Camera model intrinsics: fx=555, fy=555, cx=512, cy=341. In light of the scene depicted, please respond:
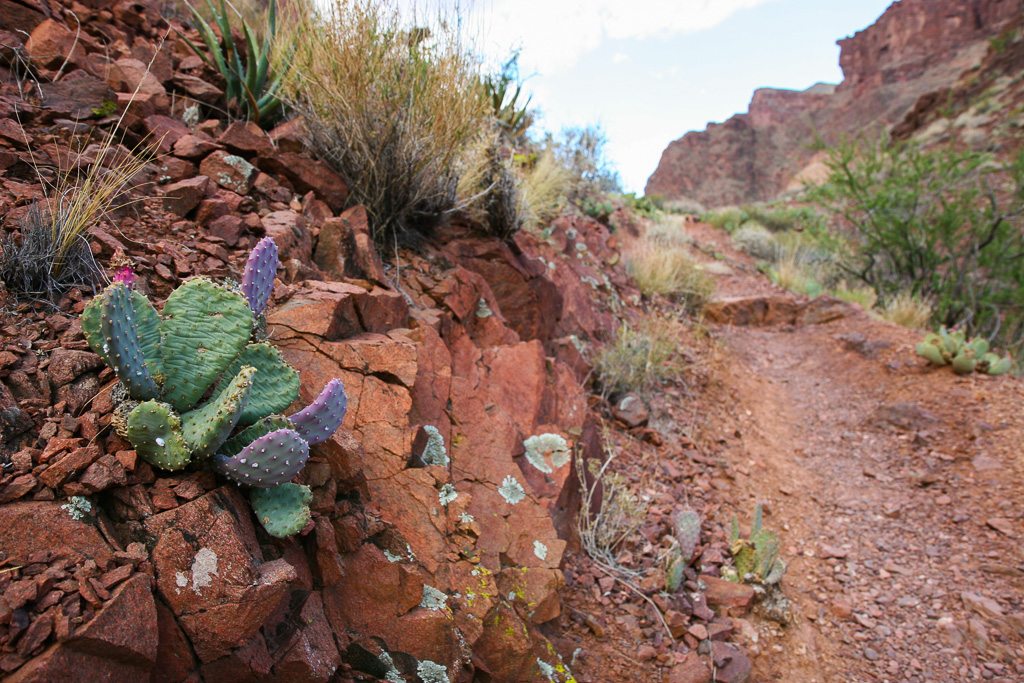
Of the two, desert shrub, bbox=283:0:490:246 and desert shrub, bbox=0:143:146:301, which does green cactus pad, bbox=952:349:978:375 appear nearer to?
desert shrub, bbox=283:0:490:246

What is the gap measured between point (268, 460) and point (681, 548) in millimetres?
2563

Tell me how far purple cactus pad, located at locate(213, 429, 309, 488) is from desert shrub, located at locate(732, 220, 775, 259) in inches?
554

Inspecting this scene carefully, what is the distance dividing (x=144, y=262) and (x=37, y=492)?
1.19 meters

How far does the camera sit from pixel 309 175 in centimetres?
350

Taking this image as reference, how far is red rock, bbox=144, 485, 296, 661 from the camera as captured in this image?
1.50m

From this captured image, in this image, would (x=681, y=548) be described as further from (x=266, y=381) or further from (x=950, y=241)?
(x=950, y=241)

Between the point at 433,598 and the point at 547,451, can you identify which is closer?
the point at 433,598

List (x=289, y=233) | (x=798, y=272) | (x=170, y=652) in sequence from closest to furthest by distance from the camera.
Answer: (x=170, y=652), (x=289, y=233), (x=798, y=272)

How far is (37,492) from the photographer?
145 cm

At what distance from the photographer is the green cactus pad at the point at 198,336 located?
1848mm

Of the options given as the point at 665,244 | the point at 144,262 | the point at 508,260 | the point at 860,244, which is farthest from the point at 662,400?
the point at 860,244

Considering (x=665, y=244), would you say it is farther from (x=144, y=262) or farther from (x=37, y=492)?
(x=37, y=492)

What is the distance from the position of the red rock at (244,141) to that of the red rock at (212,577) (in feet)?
7.95

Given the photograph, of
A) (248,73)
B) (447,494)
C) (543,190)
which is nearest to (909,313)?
(543,190)
